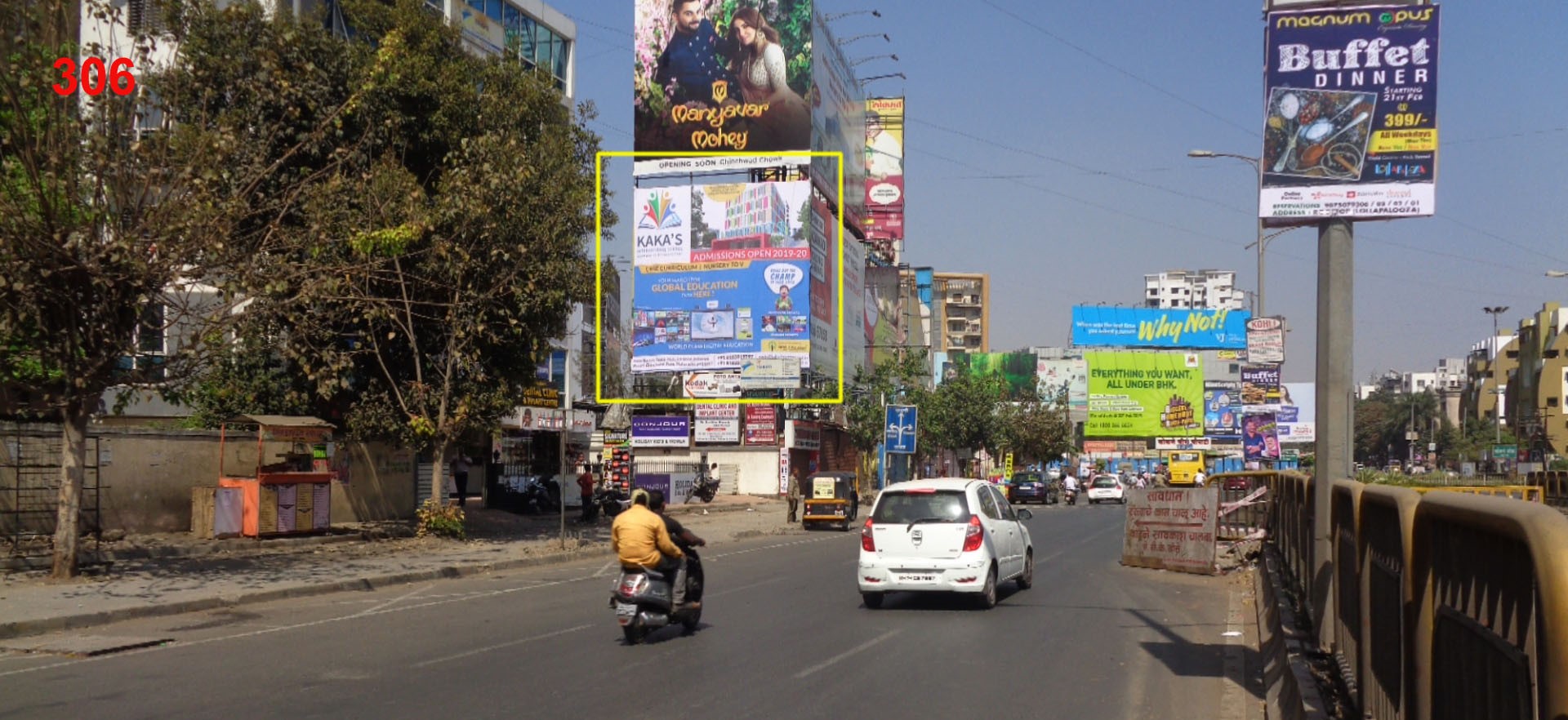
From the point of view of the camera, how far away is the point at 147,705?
9.29 m

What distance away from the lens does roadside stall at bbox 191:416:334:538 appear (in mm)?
23500

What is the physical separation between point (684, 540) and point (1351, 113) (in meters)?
7.35

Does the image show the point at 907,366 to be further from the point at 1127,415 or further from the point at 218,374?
the point at 218,374

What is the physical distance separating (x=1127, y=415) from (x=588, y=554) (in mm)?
62631

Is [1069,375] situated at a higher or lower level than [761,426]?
higher

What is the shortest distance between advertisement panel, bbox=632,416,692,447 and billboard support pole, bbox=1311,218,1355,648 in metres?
44.2

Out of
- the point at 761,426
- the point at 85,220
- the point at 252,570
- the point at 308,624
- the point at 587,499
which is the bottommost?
the point at 587,499

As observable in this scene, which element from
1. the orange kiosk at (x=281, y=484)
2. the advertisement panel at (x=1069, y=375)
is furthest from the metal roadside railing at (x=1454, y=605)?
the advertisement panel at (x=1069, y=375)

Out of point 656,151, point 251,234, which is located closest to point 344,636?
point 251,234

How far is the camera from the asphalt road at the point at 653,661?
9.44 metres

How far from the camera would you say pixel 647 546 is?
1290 centimetres

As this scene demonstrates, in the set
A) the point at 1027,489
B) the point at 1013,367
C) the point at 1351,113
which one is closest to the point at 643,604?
the point at 1351,113

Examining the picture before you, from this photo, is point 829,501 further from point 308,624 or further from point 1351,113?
point 1351,113

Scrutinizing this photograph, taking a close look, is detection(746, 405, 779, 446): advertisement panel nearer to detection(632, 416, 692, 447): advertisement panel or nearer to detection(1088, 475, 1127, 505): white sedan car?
detection(632, 416, 692, 447): advertisement panel
